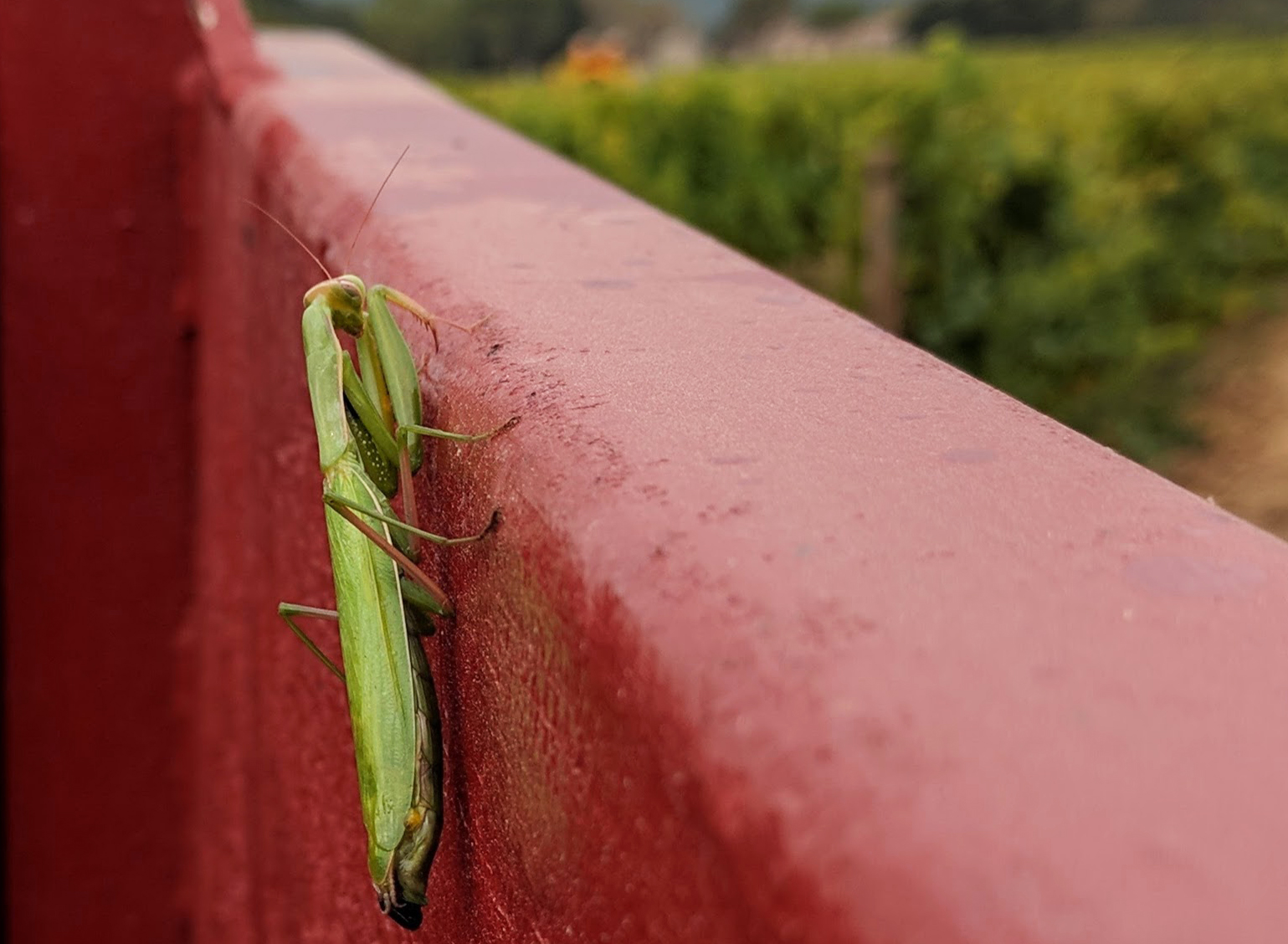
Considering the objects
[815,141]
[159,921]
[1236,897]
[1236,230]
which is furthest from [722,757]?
[1236,230]

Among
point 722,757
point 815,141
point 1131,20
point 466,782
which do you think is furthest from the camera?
point 1131,20

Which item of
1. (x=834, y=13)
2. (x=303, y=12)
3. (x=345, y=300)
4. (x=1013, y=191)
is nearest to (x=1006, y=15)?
(x=834, y=13)

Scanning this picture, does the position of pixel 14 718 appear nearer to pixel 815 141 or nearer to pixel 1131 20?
pixel 815 141

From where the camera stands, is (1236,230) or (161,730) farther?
(1236,230)

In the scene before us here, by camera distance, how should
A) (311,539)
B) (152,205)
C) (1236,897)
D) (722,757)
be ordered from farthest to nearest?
(152,205)
(311,539)
(722,757)
(1236,897)

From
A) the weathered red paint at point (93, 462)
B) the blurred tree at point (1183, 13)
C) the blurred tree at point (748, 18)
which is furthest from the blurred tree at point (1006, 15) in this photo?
the weathered red paint at point (93, 462)

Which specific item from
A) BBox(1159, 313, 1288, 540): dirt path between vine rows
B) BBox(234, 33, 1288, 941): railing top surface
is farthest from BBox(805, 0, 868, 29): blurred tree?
BBox(234, 33, 1288, 941): railing top surface
